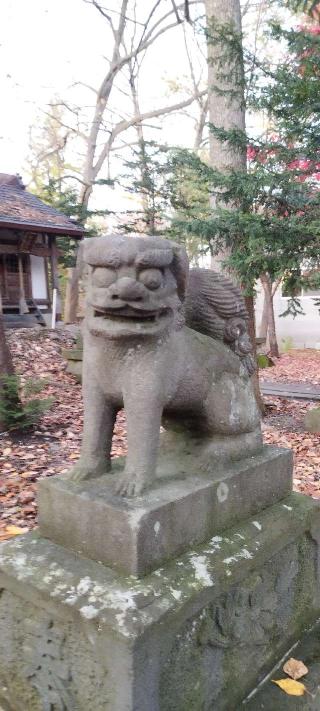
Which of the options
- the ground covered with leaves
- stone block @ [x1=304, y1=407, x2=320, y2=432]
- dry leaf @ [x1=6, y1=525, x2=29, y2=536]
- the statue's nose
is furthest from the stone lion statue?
stone block @ [x1=304, y1=407, x2=320, y2=432]

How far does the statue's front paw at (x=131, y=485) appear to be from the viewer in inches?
65.3

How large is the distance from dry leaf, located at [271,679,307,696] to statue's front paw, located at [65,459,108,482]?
1056 mm

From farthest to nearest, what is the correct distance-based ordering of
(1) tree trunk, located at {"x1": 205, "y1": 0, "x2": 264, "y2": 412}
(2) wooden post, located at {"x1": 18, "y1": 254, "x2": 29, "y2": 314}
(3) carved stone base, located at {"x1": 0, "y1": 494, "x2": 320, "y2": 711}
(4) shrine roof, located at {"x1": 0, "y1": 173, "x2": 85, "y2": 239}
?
(2) wooden post, located at {"x1": 18, "y1": 254, "x2": 29, "y2": 314} < (4) shrine roof, located at {"x1": 0, "y1": 173, "x2": 85, "y2": 239} < (1) tree trunk, located at {"x1": 205, "y1": 0, "x2": 264, "y2": 412} < (3) carved stone base, located at {"x1": 0, "y1": 494, "x2": 320, "y2": 711}

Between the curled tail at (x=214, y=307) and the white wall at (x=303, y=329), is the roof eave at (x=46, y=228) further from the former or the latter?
the curled tail at (x=214, y=307)

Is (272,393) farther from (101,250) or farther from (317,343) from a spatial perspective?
(317,343)

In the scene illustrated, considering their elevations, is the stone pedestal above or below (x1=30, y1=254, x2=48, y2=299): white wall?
below

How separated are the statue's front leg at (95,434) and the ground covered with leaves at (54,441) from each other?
4.43 ft

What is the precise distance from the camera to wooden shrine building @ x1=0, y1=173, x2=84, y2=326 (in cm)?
1282

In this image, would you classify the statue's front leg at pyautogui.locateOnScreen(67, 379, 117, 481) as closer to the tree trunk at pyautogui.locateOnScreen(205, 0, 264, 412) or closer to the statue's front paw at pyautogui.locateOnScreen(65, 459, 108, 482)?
the statue's front paw at pyautogui.locateOnScreen(65, 459, 108, 482)

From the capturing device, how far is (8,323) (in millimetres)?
12266

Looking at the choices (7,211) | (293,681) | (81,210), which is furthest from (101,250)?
(81,210)

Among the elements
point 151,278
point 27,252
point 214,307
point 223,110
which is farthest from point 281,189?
point 27,252

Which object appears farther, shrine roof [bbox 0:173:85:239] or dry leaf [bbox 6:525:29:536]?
shrine roof [bbox 0:173:85:239]

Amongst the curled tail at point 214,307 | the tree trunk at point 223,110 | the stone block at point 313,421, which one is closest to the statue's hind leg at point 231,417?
the curled tail at point 214,307
